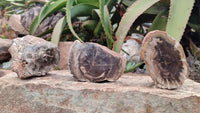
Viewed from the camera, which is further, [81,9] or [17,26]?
[17,26]

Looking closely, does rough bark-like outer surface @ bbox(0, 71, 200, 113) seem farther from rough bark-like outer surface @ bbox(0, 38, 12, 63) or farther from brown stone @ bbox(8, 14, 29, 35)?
brown stone @ bbox(8, 14, 29, 35)

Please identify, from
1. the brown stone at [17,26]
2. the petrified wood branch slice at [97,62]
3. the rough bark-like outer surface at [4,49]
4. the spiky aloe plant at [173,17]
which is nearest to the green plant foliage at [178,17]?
the spiky aloe plant at [173,17]

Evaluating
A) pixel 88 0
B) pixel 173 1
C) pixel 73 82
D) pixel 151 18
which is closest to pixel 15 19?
pixel 88 0

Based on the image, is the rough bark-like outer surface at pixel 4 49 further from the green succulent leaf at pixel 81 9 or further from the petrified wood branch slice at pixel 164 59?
the petrified wood branch slice at pixel 164 59

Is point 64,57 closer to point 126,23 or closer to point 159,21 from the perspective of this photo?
point 126,23

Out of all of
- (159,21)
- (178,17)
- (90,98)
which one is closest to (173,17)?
(178,17)

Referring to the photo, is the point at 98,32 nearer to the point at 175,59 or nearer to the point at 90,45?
the point at 90,45

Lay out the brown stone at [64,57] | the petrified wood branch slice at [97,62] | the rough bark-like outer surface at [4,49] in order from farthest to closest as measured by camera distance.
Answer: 1. the rough bark-like outer surface at [4,49]
2. the brown stone at [64,57]
3. the petrified wood branch slice at [97,62]
